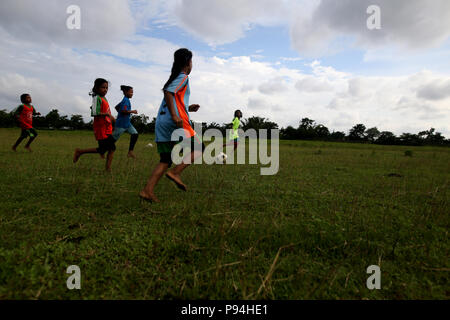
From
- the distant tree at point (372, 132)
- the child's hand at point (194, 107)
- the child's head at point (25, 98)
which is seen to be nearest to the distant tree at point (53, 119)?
the child's head at point (25, 98)

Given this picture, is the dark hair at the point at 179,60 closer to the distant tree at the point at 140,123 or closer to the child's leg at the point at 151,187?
the child's leg at the point at 151,187

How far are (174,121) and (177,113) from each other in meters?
0.13

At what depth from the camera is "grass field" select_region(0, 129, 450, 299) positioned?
1.52 meters

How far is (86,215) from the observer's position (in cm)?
263

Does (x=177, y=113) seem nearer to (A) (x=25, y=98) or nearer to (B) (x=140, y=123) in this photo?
(A) (x=25, y=98)

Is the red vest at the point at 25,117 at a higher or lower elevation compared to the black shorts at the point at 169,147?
higher

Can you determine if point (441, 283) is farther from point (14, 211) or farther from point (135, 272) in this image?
point (14, 211)

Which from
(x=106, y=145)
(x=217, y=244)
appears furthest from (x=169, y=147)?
(x=106, y=145)

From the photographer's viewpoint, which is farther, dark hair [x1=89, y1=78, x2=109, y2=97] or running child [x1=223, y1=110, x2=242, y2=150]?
running child [x1=223, y1=110, x2=242, y2=150]

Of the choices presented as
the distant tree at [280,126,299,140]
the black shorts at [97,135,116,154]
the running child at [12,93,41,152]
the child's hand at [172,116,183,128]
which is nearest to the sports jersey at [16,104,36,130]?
the running child at [12,93,41,152]

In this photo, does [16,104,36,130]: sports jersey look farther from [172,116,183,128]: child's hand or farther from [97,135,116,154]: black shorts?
[172,116,183,128]: child's hand

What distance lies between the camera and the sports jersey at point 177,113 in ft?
10.2

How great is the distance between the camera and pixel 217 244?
2.06 m
